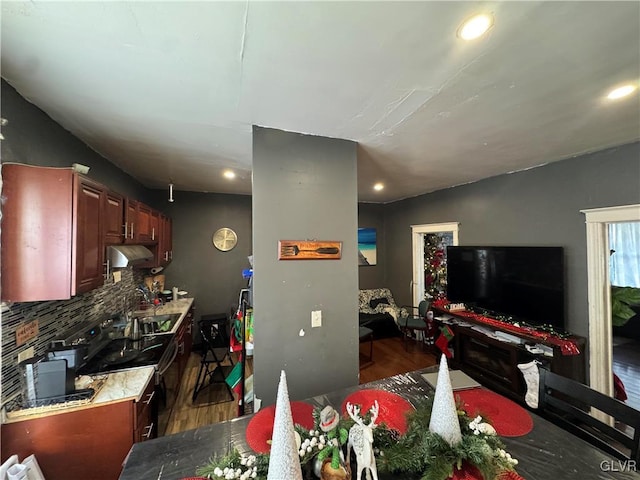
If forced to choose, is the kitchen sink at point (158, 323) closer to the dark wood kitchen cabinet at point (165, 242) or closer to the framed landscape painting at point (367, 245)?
the dark wood kitchen cabinet at point (165, 242)

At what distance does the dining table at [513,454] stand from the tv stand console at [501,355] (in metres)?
1.58

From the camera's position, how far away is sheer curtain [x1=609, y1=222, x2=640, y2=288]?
421 cm

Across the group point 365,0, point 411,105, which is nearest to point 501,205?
point 411,105

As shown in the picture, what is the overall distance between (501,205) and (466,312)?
58.8 inches

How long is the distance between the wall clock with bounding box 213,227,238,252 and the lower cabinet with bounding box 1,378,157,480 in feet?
9.48

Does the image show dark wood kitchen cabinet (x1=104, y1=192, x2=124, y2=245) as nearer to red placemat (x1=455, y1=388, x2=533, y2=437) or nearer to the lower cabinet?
the lower cabinet

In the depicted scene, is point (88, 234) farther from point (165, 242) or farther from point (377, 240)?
point (377, 240)

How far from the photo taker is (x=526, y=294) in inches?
108

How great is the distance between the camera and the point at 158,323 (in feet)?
9.18

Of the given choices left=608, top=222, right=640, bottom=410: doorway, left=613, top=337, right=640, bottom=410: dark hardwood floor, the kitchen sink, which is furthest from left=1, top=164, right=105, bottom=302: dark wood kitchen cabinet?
left=608, top=222, right=640, bottom=410: doorway

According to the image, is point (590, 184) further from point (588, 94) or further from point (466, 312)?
Result: point (466, 312)

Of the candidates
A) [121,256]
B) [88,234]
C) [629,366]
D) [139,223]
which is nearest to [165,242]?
[139,223]

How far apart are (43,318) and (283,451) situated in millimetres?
1903

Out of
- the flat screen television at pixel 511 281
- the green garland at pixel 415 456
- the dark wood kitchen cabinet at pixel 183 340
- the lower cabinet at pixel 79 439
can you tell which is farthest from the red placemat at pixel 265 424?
the flat screen television at pixel 511 281
